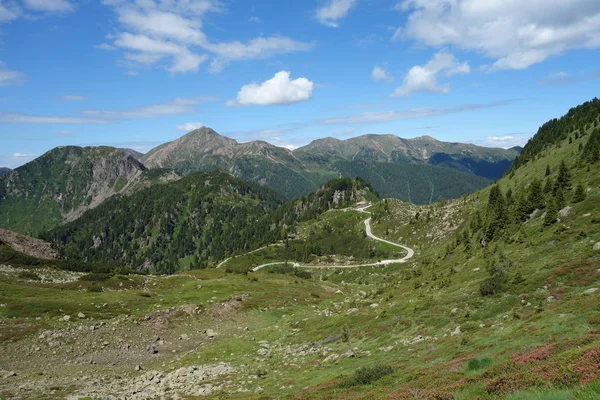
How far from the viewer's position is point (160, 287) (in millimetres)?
80688

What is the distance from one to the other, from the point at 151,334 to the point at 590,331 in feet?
167

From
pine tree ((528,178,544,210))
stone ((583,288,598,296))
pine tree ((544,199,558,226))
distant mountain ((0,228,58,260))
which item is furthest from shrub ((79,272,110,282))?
pine tree ((528,178,544,210))

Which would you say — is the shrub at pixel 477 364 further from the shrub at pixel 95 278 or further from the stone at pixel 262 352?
the shrub at pixel 95 278

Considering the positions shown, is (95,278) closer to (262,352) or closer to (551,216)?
(262,352)

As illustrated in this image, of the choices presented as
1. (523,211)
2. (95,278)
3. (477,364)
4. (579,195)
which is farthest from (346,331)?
(95,278)

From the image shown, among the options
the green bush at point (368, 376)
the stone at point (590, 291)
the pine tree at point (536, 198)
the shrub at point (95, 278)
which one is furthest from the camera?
the shrub at point (95, 278)

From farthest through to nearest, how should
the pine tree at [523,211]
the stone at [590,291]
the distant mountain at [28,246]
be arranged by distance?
the distant mountain at [28,246] → the pine tree at [523,211] → the stone at [590,291]

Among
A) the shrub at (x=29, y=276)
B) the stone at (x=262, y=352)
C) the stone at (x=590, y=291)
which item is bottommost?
the stone at (x=262, y=352)

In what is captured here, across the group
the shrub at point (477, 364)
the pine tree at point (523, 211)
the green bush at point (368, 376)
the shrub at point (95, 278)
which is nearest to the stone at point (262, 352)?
the green bush at point (368, 376)

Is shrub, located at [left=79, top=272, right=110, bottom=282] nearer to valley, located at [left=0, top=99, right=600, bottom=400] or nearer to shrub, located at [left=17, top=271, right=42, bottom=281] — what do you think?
valley, located at [left=0, top=99, right=600, bottom=400]

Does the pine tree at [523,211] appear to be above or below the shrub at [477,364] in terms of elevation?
above

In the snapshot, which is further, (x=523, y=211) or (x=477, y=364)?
(x=523, y=211)

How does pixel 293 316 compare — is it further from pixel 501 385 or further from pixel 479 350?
pixel 501 385

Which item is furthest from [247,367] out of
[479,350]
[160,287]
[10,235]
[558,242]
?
[10,235]
